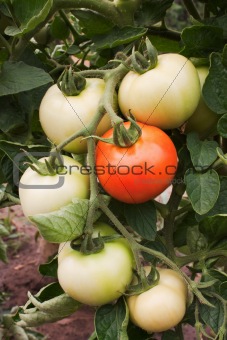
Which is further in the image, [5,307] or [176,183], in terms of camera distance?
[5,307]

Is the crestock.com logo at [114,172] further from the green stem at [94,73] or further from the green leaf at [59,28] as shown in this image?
the green leaf at [59,28]

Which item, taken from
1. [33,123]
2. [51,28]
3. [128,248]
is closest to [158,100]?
[128,248]

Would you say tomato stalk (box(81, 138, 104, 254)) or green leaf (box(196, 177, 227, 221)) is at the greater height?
tomato stalk (box(81, 138, 104, 254))

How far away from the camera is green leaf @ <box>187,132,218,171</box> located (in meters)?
0.60

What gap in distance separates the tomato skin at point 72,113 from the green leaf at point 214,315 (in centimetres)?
24

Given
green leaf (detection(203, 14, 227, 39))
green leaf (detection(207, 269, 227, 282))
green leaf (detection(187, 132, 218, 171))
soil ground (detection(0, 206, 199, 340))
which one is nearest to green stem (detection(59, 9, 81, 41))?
green leaf (detection(203, 14, 227, 39))

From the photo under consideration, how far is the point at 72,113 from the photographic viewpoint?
1.96 ft

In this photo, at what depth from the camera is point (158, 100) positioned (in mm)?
581

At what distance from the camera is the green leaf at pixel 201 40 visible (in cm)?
64

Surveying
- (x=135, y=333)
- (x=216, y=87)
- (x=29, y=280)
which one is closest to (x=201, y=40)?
(x=216, y=87)

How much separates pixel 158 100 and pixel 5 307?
A: 1.25 metres

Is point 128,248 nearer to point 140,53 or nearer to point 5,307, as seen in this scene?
point 140,53

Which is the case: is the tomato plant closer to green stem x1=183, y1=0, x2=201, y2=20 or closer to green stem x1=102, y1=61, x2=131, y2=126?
green stem x1=102, y1=61, x2=131, y2=126

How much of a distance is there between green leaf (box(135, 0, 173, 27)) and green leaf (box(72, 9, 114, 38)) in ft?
0.16
